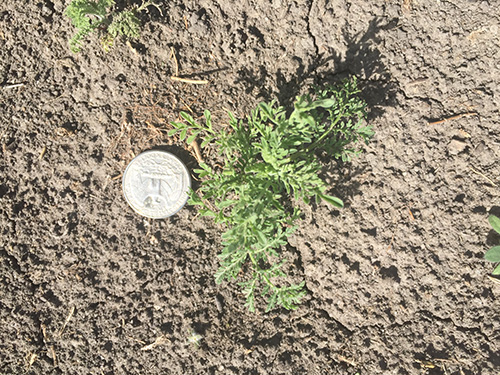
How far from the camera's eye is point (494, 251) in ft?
9.46

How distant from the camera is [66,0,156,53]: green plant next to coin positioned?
118 inches

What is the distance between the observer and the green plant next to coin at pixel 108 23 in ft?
9.80

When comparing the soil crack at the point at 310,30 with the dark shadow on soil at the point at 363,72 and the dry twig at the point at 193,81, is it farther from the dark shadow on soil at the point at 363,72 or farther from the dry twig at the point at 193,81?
the dry twig at the point at 193,81

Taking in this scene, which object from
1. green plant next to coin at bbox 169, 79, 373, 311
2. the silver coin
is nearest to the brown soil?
the silver coin

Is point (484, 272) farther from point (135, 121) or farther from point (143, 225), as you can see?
point (135, 121)

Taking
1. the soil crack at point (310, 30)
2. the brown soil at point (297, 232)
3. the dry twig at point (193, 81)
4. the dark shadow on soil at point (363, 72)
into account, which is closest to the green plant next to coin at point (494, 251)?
the brown soil at point (297, 232)

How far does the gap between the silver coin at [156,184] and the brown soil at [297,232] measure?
0.12 metres

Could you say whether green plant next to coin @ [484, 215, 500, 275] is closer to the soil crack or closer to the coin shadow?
the soil crack

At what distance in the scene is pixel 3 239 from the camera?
10.4 feet

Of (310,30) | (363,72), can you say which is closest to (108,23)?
(310,30)

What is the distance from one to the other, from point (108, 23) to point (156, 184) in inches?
54.1

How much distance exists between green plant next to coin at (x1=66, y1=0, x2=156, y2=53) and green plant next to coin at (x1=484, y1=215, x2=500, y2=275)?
3126 millimetres

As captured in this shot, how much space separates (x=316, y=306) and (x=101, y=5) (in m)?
2.89

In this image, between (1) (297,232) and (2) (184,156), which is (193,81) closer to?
(2) (184,156)
